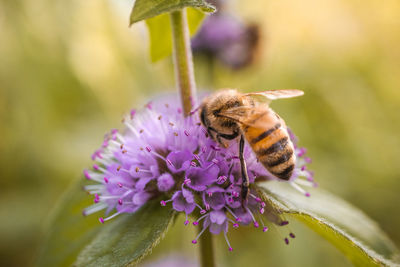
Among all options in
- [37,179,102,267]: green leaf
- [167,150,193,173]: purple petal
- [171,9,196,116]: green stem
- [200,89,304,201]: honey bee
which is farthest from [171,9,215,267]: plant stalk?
[37,179,102,267]: green leaf

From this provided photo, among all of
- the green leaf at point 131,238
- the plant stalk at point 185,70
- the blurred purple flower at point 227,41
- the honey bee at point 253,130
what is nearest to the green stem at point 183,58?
the plant stalk at point 185,70

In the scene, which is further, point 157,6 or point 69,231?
point 69,231

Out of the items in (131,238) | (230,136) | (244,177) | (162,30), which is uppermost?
(162,30)

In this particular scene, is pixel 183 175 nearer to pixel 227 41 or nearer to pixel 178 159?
pixel 178 159

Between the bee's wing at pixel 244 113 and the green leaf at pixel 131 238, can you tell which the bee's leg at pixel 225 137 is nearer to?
the bee's wing at pixel 244 113

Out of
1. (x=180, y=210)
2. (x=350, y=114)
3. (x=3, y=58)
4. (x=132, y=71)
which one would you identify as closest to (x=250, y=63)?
(x=350, y=114)

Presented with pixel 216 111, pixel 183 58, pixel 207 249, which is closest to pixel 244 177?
pixel 216 111

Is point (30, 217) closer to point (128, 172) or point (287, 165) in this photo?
point (128, 172)
